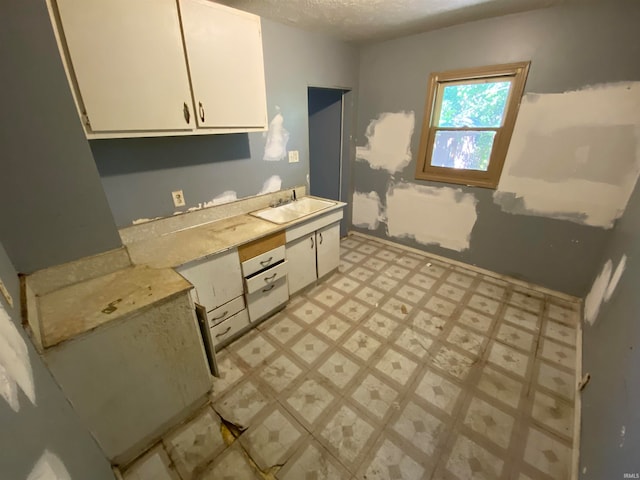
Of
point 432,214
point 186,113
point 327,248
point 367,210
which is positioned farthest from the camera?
point 367,210

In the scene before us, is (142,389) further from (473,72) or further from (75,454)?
(473,72)

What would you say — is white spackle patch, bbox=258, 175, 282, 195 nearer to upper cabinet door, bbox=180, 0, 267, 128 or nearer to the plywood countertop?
upper cabinet door, bbox=180, 0, 267, 128

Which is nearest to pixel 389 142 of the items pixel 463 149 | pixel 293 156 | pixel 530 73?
pixel 463 149

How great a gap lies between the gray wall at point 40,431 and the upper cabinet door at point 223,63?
1.23 metres

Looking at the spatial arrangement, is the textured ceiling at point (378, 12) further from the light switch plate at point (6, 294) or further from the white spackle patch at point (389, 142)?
the light switch plate at point (6, 294)

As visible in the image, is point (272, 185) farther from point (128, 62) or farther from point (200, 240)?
point (128, 62)

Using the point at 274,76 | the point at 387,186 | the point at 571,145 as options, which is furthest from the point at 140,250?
the point at 571,145

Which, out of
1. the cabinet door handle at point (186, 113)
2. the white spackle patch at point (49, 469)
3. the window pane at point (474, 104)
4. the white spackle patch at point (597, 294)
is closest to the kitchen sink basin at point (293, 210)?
the cabinet door handle at point (186, 113)

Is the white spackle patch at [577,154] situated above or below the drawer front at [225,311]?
above

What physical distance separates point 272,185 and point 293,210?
0.31 metres

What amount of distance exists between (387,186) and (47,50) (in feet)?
9.50

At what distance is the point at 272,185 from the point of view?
8.29 feet

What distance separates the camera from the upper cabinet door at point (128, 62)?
1.18 m

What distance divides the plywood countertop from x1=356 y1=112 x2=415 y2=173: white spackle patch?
2.58 m
